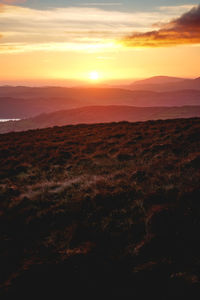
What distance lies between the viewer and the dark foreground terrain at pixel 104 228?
474 cm

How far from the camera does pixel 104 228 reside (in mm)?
6723

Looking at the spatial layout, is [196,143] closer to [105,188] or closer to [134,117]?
[105,188]

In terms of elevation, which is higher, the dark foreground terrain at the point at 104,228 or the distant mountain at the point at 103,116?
the distant mountain at the point at 103,116

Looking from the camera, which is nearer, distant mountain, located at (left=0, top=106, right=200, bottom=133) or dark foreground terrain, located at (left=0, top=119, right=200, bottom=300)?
dark foreground terrain, located at (left=0, top=119, right=200, bottom=300)

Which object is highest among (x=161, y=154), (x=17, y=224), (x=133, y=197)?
(x=161, y=154)

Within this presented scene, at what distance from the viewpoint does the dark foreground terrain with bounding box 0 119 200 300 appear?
4.74 meters

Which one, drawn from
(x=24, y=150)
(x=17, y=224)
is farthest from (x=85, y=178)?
(x=24, y=150)

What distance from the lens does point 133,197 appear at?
8.23m

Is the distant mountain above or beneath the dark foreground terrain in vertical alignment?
above

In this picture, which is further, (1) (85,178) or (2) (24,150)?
(2) (24,150)

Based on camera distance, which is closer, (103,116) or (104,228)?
(104,228)

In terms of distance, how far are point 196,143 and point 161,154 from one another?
292cm

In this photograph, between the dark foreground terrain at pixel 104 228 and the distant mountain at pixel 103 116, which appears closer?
the dark foreground terrain at pixel 104 228

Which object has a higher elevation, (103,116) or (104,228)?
(103,116)
